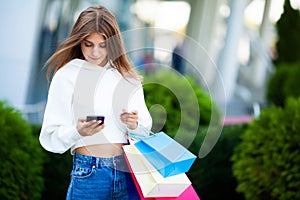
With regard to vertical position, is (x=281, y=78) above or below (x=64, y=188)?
above

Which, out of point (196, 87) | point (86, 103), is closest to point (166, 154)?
point (86, 103)

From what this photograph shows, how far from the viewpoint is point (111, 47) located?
274cm

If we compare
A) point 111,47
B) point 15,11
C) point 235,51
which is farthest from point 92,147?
point 235,51

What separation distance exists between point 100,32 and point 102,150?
0.48m

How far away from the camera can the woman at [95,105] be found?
8.70 feet

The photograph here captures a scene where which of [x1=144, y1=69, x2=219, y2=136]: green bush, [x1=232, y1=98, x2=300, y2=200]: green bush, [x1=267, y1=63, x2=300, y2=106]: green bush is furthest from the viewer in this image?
[x1=267, y1=63, x2=300, y2=106]: green bush

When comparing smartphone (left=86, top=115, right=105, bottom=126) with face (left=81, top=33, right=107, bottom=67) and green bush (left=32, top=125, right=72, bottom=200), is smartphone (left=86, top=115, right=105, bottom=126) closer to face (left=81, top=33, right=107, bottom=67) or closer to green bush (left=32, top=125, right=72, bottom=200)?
face (left=81, top=33, right=107, bottom=67)

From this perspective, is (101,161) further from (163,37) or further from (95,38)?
(163,37)

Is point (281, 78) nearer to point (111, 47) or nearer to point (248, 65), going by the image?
point (248, 65)

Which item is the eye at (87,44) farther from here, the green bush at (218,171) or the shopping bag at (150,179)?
the green bush at (218,171)

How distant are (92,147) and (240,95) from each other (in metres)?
13.0

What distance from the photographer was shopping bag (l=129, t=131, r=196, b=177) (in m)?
2.53

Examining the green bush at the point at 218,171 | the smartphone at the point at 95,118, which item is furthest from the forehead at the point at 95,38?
the green bush at the point at 218,171

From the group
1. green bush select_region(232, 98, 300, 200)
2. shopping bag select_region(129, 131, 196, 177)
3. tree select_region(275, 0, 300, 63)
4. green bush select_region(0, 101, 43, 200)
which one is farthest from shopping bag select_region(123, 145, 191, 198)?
tree select_region(275, 0, 300, 63)
